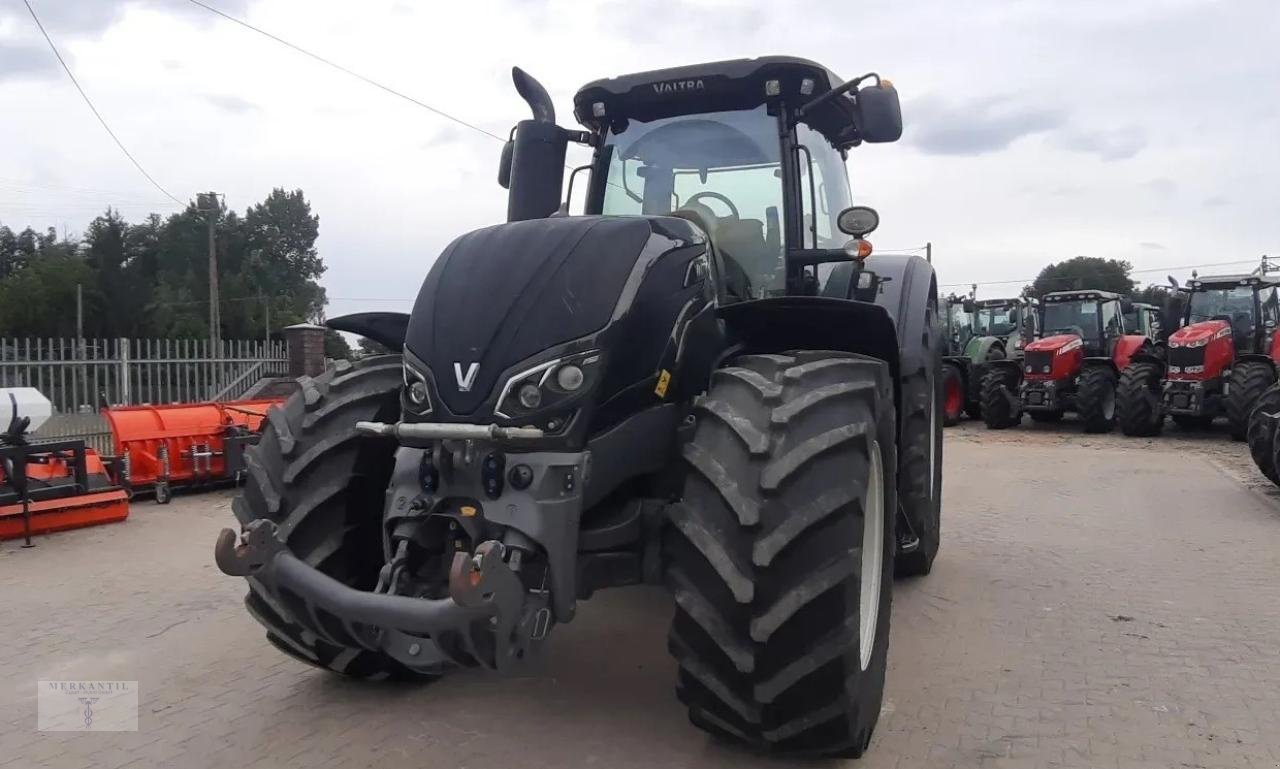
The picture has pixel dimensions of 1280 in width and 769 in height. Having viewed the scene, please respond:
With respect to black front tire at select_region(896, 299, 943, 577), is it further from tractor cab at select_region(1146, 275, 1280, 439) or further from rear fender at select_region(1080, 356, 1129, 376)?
rear fender at select_region(1080, 356, 1129, 376)

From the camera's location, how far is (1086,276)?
218 ft

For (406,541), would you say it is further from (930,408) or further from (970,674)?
(930,408)

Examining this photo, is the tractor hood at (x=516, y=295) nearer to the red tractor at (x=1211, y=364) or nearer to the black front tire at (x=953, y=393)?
the red tractor at (x=1211, y=364)

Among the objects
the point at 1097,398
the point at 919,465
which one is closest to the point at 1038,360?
the point at 1097,398

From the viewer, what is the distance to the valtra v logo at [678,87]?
4.23m

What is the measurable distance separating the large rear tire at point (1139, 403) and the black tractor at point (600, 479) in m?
12.1

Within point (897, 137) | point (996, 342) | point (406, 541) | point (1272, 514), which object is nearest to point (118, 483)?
point (406, 541)

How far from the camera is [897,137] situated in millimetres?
4277

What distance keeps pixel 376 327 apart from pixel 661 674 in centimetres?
190

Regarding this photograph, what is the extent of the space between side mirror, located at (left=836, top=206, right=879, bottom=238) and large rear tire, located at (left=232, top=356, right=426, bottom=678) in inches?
78.3

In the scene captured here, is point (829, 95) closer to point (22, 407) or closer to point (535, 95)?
point (535, 95)

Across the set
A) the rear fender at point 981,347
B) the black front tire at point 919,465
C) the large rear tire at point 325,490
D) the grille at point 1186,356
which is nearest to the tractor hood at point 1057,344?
the rear fender at point 981,347

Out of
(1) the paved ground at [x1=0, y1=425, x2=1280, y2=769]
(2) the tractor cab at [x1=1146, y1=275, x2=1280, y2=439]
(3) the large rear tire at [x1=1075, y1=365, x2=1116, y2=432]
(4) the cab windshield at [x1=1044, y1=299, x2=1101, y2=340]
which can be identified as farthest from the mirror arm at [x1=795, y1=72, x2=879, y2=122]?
(4) the cab windshield at [x1=1044, y1=299, x2=1101, y2=340]

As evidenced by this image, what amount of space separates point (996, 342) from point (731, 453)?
17.1m
